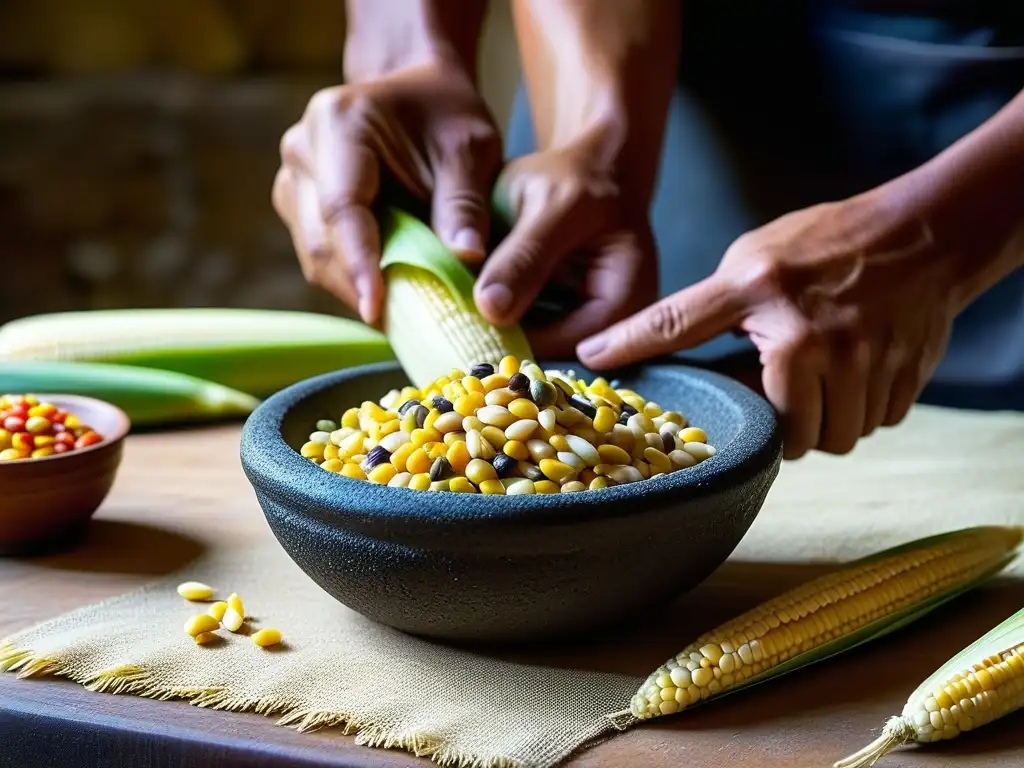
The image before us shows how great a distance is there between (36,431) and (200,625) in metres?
0.34

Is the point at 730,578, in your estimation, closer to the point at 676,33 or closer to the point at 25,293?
the point at 676,33

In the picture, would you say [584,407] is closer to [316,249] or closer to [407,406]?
[407,406]

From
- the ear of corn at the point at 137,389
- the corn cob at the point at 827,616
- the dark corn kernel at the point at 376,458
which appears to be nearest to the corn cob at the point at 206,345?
the ear of corn at the point at 137,389

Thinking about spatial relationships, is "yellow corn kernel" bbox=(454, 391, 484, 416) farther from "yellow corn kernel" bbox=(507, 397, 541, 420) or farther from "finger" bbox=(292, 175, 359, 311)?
"finger" bbox=(292, 175, 359, 311)

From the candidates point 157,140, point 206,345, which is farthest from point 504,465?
point 157,140

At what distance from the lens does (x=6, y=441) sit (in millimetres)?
1109

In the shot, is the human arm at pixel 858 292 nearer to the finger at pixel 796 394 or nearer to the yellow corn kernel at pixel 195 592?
the finger at pixel 796 394

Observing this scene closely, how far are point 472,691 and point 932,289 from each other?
0.68 metres

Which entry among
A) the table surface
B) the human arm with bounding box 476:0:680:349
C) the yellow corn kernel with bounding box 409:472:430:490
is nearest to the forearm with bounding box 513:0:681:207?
the human arm with bounding box 476:0:680:349

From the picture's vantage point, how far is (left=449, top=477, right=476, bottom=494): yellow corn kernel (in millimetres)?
861

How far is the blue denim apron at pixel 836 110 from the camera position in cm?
161

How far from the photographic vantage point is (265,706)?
31.8 inches

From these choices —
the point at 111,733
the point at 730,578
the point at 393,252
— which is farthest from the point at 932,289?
the point at 111,733

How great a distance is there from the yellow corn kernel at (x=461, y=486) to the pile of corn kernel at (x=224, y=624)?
0.68 feet
